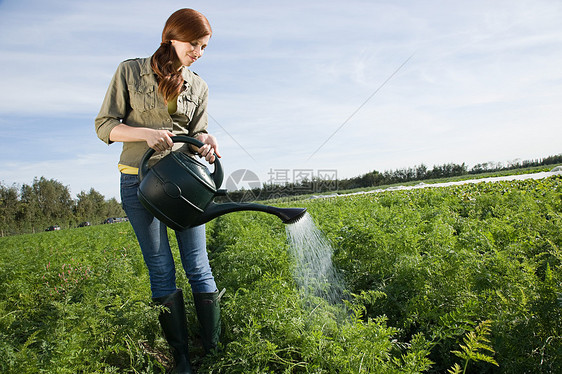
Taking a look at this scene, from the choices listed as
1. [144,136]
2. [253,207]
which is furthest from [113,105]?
[253,207]

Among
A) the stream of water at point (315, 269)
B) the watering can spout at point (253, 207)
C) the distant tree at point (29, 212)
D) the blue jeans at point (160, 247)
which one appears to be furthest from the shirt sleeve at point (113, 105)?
the distant tree at point (29, 212)

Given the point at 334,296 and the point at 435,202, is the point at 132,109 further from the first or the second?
the point at 435,202

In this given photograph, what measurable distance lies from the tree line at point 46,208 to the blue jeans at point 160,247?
1764 inches

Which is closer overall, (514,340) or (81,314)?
(514,340)

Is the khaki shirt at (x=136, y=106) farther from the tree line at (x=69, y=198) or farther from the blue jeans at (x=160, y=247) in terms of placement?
the tree line at (x=69, y=198)

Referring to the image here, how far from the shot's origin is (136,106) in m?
1.99

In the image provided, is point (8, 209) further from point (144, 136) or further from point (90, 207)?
point (144, 136)

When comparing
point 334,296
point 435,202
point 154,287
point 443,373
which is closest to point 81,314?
point 154,287

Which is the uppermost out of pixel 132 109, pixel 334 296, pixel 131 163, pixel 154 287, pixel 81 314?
pixel 132 109

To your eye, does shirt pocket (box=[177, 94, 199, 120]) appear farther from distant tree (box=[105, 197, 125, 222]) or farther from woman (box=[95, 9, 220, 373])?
distant tree (box=[105, 197, 125, 222])

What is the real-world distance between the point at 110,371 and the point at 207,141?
53.4 inches

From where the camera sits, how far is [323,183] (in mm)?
40906

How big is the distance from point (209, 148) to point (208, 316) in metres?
1.09

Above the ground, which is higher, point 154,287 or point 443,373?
point 154,287
